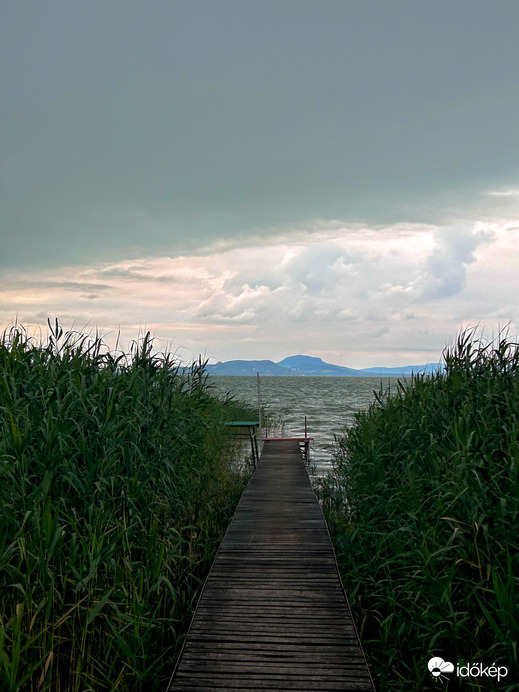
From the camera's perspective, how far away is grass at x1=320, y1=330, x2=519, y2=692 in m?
3.82

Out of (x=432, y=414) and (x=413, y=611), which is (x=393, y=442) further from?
(x=413, y=611)

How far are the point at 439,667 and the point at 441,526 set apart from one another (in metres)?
1.23

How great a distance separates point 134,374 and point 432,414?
153 inches

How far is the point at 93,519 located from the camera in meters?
4.45

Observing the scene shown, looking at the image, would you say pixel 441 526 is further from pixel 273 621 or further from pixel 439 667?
pixel 273 621

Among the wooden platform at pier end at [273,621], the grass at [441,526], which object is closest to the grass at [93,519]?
the wooden platform at pier end at [273,621]

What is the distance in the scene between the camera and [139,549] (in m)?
5.03

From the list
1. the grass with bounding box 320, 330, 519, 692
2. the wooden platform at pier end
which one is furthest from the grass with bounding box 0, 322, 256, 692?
the grass with bounding box 320, 330, 519, 692

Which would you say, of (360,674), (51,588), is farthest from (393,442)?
(51,588)

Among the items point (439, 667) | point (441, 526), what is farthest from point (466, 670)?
point (441, 526)

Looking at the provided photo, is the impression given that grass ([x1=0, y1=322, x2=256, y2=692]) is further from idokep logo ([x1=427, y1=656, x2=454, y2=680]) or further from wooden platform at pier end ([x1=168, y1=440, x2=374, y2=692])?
idokep logo ([x1=427, y1=656, x2=454, y2=680])

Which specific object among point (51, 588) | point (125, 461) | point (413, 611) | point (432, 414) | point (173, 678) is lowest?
point (173, 678)

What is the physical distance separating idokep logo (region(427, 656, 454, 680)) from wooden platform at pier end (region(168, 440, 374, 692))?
0.52 metres

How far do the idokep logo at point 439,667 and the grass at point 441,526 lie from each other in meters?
0.10
